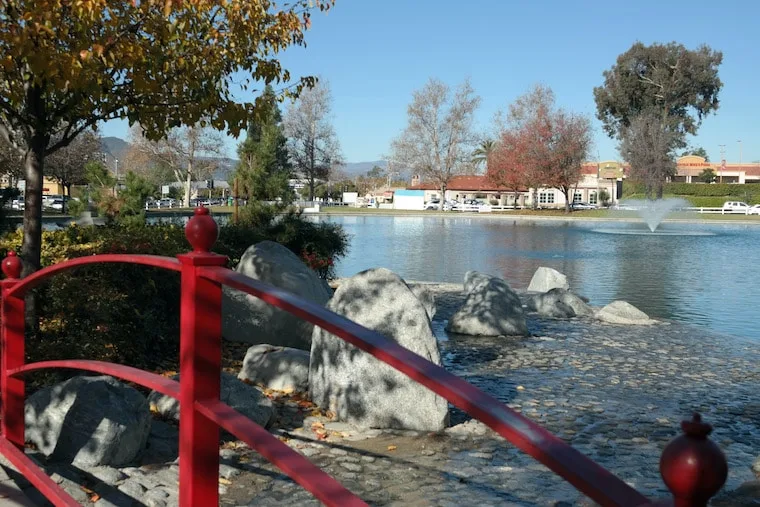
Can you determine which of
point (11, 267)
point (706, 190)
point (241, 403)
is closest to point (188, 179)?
point (706, 190)

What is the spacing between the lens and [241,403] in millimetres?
5656

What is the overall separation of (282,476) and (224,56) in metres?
4.61

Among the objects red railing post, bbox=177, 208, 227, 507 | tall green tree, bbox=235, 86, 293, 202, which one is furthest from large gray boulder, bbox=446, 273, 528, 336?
red railing post, bbox=177, 208, 227, 507

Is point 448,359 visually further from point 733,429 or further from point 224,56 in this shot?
point 224,56

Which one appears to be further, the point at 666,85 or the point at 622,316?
the point at 666,85

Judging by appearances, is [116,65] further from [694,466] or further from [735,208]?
[735,208]

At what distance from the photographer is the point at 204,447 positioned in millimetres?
2172

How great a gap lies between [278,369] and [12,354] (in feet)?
10.0

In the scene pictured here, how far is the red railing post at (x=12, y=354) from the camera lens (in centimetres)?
409

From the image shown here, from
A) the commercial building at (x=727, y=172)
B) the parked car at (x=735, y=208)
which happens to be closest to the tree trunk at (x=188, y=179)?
the parked car at (x=735, y=208)

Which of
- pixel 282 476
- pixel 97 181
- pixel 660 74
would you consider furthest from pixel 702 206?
pixel 282 476

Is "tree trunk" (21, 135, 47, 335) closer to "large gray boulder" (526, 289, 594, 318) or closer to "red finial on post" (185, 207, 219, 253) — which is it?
"red finial on post" (185, 207, 219, 253)

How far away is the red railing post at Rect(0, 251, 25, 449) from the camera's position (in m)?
4.09

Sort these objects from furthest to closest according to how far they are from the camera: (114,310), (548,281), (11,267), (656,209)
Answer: (656,209), (548,281), (114,310), (11,267)
